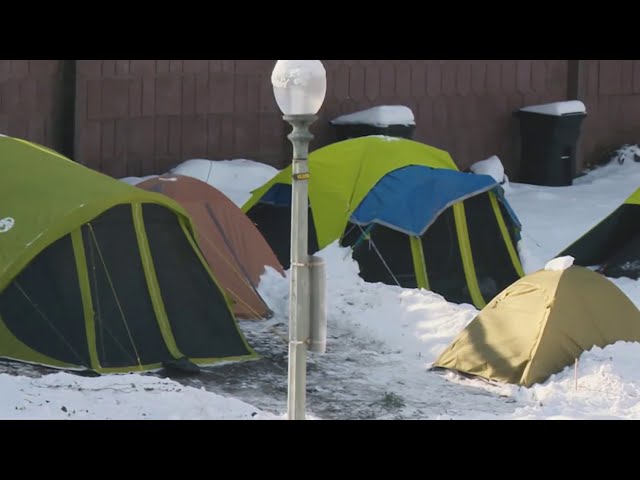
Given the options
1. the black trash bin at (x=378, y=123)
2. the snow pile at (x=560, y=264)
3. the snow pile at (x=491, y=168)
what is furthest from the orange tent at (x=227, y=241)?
the snow pile at (x=491, y=168)

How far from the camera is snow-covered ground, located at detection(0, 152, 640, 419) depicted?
29.8 ft

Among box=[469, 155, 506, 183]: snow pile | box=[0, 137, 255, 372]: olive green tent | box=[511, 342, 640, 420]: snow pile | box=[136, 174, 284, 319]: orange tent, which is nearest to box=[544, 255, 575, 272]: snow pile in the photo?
box=[511, 342, 640, 420]: snow pile

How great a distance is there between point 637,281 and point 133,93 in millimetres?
6249

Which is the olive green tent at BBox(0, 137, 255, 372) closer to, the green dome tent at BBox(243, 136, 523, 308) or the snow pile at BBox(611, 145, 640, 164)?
the green dome tent at BBox(243, 136, 523, 308)

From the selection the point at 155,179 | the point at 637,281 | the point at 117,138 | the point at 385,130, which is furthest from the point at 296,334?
the point at 385,130

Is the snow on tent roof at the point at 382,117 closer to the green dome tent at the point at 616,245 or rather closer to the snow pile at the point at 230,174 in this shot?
the snow pile at the point at 230,174

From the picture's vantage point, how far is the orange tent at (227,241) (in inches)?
505

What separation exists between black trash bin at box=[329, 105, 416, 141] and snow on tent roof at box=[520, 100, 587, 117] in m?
2.60

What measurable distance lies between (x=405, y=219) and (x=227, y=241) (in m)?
1.99

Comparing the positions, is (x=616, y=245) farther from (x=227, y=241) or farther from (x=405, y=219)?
(x=227, y=241)

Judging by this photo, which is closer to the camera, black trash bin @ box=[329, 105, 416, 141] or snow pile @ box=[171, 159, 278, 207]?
snow pile @ box=[171, 159, 278, 207]

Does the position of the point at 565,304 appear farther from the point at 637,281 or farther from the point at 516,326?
the point at 637,281

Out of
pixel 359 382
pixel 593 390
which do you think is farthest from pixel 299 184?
pixel 593 390

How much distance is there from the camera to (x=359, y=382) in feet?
36.3
